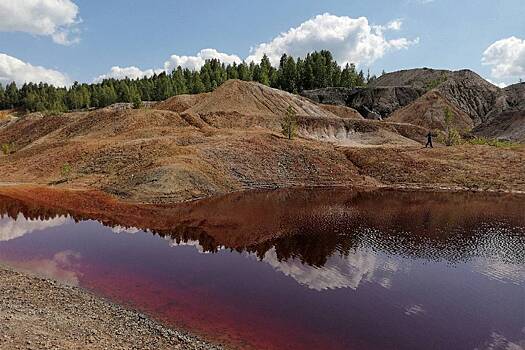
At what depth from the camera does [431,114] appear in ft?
518

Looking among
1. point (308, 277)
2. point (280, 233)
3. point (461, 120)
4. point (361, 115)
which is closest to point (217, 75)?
point (361, 115)

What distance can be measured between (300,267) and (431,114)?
143 meters

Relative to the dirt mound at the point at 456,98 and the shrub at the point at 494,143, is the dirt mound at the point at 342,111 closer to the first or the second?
the dirt mound at the point at 456,98

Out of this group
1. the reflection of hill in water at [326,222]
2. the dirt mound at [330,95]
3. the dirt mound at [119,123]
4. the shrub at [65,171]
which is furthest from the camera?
the dirt mound at [330,95]

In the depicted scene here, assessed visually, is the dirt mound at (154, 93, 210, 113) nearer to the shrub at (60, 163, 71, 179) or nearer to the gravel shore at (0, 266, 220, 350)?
the shrub at (60, 163, 71, 179)

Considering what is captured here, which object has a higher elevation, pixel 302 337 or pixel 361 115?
pixel 361 115

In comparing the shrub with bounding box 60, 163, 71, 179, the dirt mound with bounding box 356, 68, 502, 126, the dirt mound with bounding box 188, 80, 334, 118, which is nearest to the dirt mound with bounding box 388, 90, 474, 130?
the dirt mound with bounding box 356, 68, 502, 126

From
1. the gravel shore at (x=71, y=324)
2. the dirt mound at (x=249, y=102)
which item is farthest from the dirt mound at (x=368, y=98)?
the gravel shore at (x=71, y=324)

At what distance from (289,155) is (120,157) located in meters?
31.8

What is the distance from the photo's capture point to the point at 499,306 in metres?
26.4

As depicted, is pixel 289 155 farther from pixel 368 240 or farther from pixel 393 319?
pixel 393 319

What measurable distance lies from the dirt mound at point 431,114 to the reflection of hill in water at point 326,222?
308ft

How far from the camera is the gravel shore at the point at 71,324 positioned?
18547 mm

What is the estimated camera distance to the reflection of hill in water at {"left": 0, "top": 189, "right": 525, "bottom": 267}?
126ft
